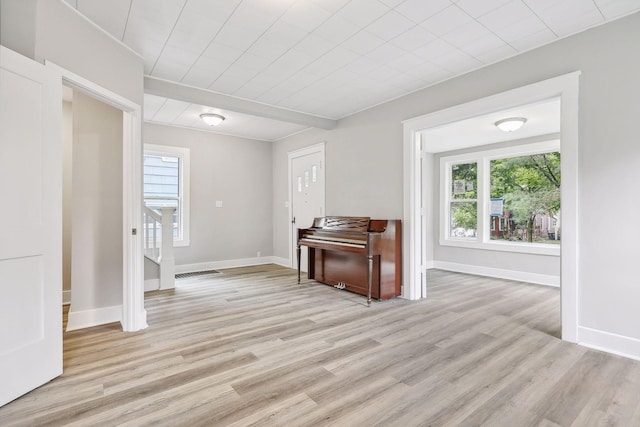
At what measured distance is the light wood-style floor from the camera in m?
1.71

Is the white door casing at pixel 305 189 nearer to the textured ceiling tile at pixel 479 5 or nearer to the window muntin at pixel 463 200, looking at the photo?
the window muntin at pixel 463 200

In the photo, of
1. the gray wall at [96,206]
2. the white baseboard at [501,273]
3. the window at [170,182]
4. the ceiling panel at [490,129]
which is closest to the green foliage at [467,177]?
the ceiling panel at [490,129]

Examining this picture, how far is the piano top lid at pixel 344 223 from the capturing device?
13.9 ft

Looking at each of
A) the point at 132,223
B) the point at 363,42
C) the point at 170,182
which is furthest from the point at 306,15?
the point at 170,182

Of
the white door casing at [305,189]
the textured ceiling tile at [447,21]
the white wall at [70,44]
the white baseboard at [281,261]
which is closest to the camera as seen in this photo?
the white wall at [70,44]

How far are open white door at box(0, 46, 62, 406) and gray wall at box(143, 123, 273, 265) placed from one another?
3.54 metres

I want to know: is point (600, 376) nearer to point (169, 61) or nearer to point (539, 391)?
point (539, 391)

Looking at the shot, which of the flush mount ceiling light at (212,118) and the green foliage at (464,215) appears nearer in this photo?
the flush mount ceiling light at (212,118)

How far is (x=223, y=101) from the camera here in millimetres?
3928

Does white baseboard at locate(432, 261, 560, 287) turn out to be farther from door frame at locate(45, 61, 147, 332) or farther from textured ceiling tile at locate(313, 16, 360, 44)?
door frame at locate(45, 61, 147, 332)

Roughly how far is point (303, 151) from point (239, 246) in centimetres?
219

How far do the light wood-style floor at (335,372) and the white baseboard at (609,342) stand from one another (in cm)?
12

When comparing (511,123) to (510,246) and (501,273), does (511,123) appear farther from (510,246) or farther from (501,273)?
(501,273)

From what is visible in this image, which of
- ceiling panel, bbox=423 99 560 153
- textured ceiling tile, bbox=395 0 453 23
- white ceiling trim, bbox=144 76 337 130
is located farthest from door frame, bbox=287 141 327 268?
textured ceiling tile, bbox=395 0 453 23
